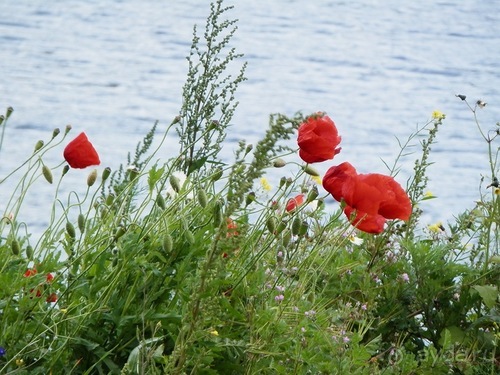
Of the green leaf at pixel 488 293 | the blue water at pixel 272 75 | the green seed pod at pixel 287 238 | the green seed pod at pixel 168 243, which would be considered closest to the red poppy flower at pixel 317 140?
the green seed pod at pixel 287 238

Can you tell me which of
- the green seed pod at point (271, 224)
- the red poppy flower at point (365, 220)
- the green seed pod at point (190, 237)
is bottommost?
the red poppy flower at point (365, 220)

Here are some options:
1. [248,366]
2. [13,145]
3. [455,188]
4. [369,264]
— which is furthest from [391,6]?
[248,366]

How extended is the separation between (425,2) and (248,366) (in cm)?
1061

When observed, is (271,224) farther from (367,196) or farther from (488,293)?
(488,293)

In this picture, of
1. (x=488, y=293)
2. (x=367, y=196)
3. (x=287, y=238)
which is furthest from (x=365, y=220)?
(x=488, y=293)

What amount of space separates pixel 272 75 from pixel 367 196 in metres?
6.20

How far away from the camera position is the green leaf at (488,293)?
2805 mm

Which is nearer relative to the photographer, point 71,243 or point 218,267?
point 218,267

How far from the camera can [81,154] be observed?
221 cm

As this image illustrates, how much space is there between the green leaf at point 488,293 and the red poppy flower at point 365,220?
2.47 ft

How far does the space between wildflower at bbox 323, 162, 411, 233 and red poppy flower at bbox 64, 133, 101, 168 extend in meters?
0.49

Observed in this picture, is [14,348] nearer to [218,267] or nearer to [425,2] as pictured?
[218,267]

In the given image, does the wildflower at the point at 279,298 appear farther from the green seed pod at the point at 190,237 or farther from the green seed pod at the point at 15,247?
the green seed pod at the point at 15,247

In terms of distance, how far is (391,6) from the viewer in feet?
38.9
